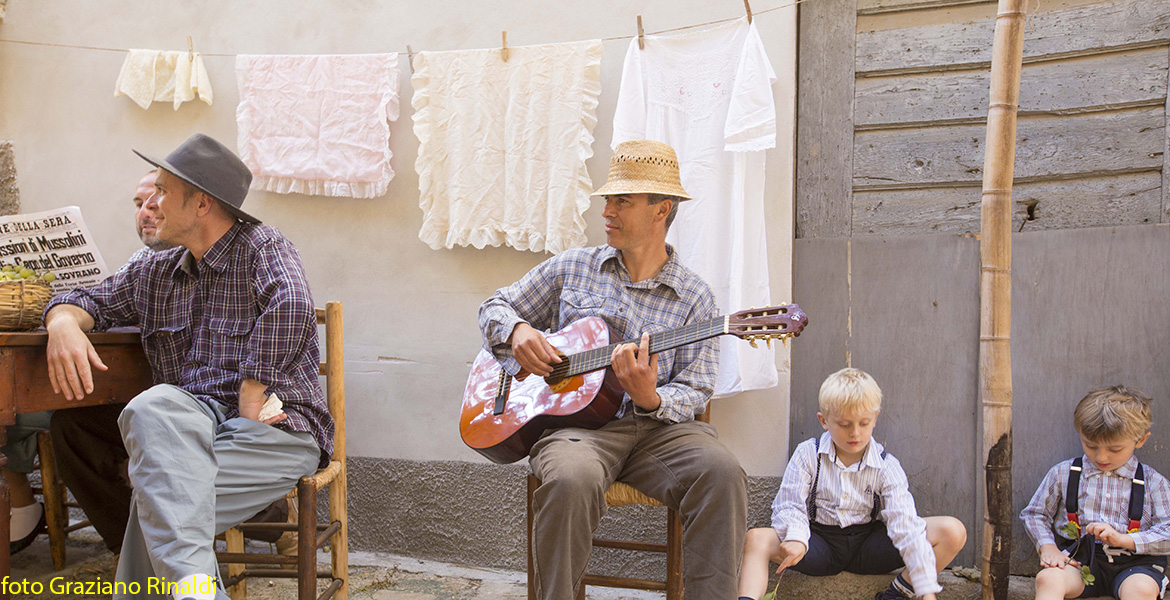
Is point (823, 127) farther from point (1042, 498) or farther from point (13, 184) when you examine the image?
point (13, 184)

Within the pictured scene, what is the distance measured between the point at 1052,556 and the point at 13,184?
479 centimetres

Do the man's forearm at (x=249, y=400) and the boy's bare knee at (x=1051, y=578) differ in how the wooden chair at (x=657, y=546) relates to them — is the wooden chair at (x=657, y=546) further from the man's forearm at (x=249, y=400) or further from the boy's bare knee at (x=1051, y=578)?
the boy's bare knee at (x=1051, y=578)

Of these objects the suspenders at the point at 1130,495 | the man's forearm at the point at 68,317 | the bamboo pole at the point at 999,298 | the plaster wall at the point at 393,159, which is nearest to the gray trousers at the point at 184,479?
the man's forearm at the point at 68,317

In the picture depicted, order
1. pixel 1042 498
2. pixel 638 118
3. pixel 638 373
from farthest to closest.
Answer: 1. pixel 638 118
2. pixel 1042 498
3. pixel 638 373

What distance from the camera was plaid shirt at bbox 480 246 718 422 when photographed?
2.67 meters

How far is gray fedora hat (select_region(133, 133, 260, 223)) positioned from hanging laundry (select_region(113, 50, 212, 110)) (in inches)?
48.8

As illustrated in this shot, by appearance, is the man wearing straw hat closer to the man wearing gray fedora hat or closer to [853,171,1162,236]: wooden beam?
the man wearing gray fedora hat

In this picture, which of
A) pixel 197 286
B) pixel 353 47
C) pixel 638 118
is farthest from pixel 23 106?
pixel 638 118

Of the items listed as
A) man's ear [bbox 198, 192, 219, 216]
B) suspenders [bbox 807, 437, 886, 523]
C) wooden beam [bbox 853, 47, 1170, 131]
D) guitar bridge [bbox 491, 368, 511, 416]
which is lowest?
suspenders [bbox 807, 437, 886, 523]

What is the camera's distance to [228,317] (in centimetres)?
257

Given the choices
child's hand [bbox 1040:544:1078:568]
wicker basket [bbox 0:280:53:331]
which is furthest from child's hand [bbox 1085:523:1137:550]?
wicker basket [bbox 0:280:53:331]

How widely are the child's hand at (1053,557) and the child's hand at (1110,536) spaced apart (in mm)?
118

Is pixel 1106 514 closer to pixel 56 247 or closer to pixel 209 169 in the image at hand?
pixel 209 169

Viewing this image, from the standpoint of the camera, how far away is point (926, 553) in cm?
265
